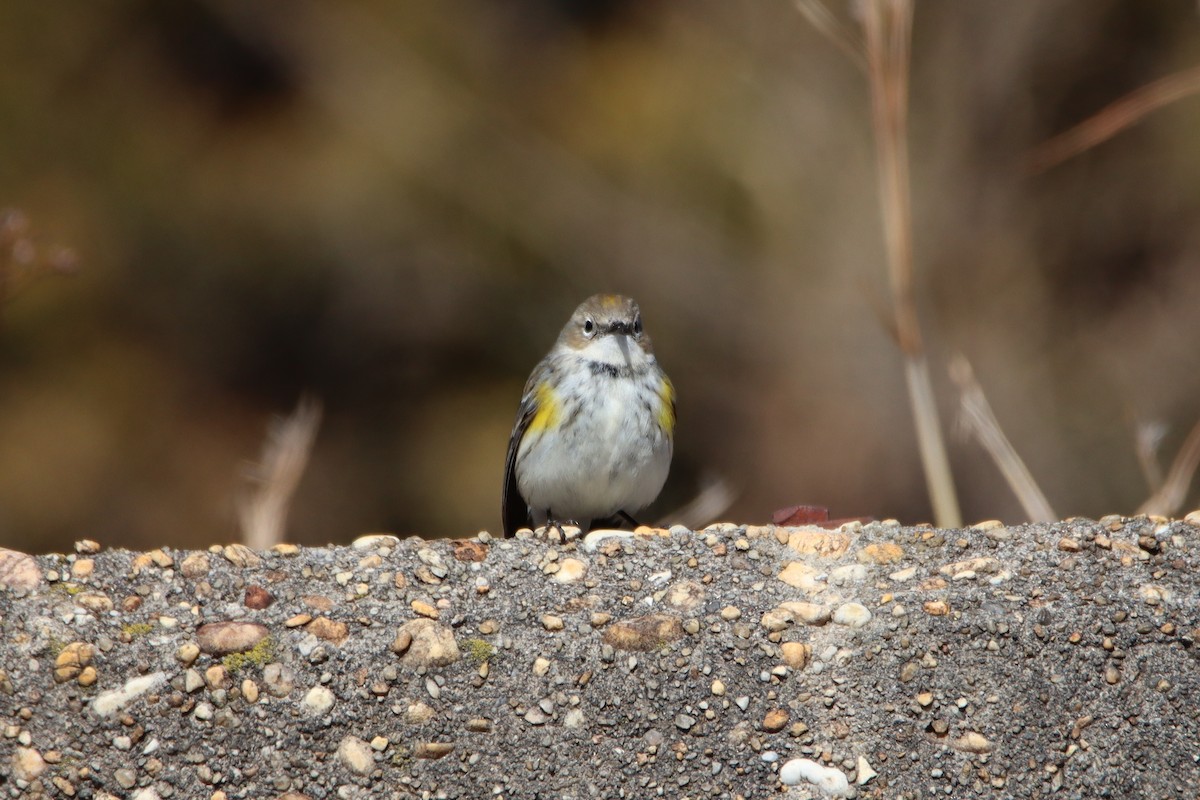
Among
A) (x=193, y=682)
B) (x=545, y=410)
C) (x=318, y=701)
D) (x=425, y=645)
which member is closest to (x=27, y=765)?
(x=193, y=682)

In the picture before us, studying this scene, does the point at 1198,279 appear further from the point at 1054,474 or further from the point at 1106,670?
the point at 1106,670

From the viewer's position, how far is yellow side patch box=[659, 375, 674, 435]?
5.27 m

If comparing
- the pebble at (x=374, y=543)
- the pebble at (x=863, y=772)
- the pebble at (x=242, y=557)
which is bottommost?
the pebble at (x=863, y=772)

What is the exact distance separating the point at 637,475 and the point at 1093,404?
4904 mm

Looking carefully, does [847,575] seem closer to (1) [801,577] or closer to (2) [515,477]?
(1) [801,577]

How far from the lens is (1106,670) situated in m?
2.99

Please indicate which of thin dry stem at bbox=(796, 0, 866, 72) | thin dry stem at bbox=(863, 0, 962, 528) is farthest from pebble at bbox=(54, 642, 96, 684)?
thin dry stem at bbox=(796, 0, 866, 72)

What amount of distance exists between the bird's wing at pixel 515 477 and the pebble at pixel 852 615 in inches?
94.4

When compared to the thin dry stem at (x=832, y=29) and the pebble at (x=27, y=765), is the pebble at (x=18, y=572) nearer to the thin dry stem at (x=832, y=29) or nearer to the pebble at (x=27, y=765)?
the pebble at (x=27, y=765)

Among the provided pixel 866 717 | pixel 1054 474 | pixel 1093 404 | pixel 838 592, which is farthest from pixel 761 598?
pixel 1093 404

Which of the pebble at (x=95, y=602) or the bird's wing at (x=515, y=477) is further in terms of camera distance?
the bird's wing at (x=515, y=477)

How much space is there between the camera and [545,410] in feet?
17.6

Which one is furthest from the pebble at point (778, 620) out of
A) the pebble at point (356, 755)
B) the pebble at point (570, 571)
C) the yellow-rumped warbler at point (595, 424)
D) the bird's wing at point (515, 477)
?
the bird's wing at point (515, 477)

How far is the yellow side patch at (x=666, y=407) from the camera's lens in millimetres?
5270
